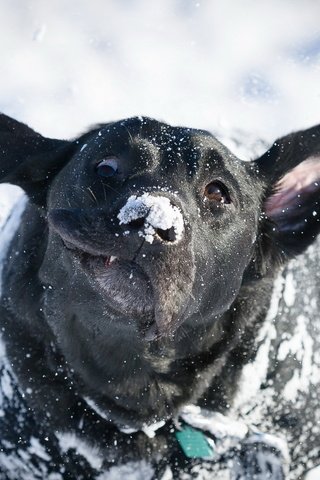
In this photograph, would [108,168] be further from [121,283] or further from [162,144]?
[121,283]

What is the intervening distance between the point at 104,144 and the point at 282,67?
4319mm

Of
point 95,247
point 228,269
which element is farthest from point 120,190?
→ point 228,269

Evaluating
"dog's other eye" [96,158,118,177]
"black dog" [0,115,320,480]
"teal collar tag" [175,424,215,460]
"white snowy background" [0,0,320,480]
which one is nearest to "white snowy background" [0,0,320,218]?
"white snowy background" [0,0,320,480]

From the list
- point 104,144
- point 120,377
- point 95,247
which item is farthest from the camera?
point 120,377

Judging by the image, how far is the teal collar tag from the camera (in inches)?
167

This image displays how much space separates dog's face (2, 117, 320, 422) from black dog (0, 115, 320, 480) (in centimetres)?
1

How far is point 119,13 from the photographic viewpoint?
8047 millimetres

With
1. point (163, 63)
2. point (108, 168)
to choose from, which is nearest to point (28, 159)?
point (108, 168)

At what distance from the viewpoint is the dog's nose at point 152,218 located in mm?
3070

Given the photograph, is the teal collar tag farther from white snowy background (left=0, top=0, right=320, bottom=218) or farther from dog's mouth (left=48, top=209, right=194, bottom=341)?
white snowy background (left=0, top=0, right=320, bottom=218)

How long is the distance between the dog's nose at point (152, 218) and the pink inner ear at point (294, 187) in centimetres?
127

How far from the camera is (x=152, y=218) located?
Answer: 3.07 m

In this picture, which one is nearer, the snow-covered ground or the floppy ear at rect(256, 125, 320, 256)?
the floppy ear at rect(256, 125, 320, 256)

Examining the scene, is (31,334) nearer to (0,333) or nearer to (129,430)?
(0,333)
